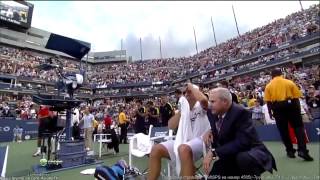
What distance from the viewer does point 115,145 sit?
919 centimetres

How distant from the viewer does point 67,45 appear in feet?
23.3

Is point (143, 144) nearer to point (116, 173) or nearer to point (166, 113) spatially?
point (116, 173)

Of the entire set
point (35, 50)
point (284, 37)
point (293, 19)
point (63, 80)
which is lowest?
point (63, 80)

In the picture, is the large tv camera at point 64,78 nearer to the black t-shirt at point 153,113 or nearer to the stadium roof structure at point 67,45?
the stadium roof structure at point 67,45

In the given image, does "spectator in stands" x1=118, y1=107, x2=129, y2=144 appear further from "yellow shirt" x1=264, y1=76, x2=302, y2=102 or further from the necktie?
the necktie

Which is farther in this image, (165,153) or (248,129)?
(165,153)

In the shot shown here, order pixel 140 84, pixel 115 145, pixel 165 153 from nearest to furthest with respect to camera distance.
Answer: pixel 165 153 < pixel 115 145 < pixel 140 84

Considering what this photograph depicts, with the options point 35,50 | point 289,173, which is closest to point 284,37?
point 289,173

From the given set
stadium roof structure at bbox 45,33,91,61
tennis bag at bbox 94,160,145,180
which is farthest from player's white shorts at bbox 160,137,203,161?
stadium roof structure at bbox 45,33,91,61

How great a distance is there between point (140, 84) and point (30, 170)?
42510 mm

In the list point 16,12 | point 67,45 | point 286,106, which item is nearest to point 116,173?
point 286,106

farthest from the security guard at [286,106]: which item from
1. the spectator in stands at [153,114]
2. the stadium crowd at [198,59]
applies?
the stadium crowd at [198,59]

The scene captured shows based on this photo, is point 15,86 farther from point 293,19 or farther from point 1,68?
point 293,19

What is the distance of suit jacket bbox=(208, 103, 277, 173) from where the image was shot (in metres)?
2.52
